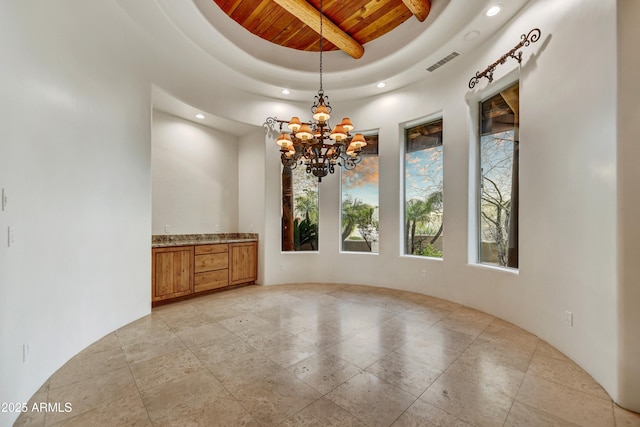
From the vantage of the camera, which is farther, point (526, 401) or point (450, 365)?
point (450, 365)

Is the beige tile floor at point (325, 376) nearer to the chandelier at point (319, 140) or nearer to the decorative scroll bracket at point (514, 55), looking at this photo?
the chandelier at point (319, 140)

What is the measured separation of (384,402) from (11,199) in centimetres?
297

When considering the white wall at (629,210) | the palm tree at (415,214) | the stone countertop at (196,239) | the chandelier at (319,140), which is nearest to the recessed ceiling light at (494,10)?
the white wall at (629,210)

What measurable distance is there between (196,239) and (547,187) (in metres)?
5.35

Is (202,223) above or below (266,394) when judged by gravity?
above

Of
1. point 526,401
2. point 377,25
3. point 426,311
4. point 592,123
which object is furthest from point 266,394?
point 377,25

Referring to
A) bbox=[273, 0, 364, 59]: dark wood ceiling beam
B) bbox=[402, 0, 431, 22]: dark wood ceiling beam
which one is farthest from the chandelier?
bbox=[402, 0, 431, 22]: dark wood ceiling beam

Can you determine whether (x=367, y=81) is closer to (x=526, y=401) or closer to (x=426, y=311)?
(x=426, y=311)

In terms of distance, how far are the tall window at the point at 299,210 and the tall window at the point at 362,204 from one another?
64 cm

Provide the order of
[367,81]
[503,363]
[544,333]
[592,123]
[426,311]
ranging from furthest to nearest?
[367,81] < [426,311] < [544,333] < [503,363] < [592,123]

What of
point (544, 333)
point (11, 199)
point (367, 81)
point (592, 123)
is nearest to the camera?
point (11, 199)

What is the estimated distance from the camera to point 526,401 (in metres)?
1.98

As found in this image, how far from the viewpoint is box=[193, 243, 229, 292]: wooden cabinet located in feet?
15.1

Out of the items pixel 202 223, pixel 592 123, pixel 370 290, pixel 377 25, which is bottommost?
pixel 370 290
